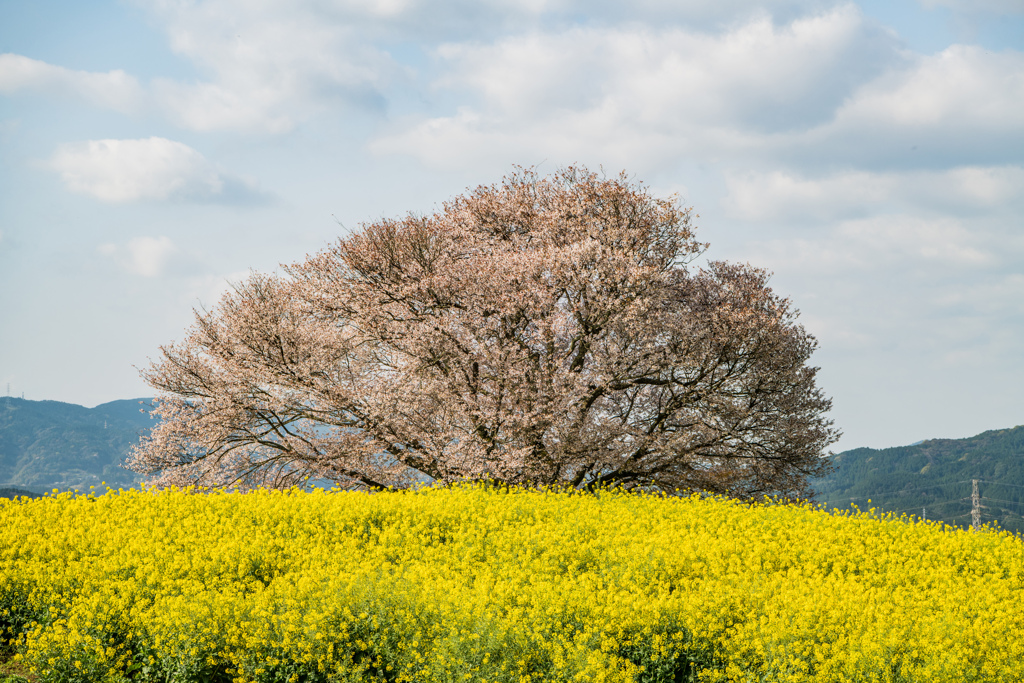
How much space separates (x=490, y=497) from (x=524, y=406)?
4929 millimetres

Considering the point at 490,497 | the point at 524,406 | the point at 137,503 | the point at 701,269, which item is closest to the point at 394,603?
the point at 490,497

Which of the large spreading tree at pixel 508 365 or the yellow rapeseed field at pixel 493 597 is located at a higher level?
the large spreading tree at pixel 508 365

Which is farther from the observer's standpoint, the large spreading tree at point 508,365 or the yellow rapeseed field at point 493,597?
the large spreading tree at point 508,365

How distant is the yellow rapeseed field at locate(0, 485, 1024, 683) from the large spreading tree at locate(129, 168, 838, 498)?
21.7 feet

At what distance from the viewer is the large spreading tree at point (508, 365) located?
18656 mm

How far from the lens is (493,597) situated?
7938 mm

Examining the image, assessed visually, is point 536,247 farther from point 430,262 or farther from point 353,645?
point 353,645

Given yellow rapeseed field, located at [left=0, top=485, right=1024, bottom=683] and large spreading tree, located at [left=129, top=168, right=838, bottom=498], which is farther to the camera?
large spreading tree, located at [left=129, top=168, right=838, bottom=498]

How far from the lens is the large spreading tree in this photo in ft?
61.2

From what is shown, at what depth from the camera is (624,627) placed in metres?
7.39

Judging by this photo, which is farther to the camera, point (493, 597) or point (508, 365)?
point (508, 365)

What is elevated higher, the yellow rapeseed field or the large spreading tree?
the large spreading tree

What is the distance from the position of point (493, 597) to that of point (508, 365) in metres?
A: 10.5

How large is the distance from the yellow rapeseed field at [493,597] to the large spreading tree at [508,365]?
662cm
